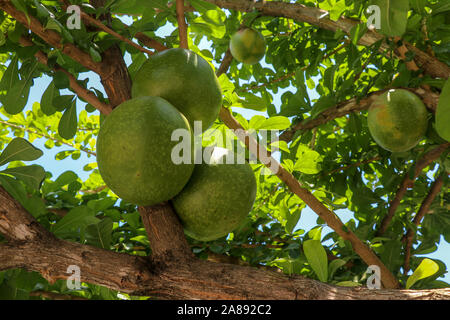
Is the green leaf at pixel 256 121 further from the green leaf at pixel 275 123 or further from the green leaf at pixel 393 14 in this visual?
the green leaf at pixel 393 14

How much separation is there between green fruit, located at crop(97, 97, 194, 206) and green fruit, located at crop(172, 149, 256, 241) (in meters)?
0.09

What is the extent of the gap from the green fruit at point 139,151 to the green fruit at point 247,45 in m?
1.37

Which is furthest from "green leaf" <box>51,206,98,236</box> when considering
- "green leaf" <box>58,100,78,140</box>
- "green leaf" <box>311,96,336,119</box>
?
"green leaf" <box>311,96,336,119</box>

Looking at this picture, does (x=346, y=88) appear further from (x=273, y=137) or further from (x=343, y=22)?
(x=273, y=137)

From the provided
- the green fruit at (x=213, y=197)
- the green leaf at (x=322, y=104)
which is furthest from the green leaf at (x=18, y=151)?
the green leaf at (x=322, y=104)

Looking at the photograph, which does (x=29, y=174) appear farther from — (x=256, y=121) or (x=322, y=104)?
(x=322, y=104)

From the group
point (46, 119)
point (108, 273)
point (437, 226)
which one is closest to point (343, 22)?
point (437, 226)

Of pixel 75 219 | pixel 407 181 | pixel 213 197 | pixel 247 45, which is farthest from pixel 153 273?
pixel 247 45

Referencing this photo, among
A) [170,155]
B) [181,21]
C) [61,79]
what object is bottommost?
[170,155]

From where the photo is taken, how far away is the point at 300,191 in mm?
1043

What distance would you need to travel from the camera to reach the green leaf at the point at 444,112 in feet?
2.36

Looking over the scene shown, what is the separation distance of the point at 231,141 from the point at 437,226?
48.1 inches

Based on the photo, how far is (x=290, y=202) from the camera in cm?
156

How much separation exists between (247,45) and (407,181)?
1.04 meters
